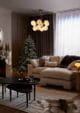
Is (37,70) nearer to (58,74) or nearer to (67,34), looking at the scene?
(58,74)

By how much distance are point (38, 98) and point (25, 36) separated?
4.79 m

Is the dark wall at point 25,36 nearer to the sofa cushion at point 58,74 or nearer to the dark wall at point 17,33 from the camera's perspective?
the dark wall at point 17,33

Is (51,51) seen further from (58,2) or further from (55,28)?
(58,2)

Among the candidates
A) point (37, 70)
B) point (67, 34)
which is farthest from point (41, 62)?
point (67, 34)

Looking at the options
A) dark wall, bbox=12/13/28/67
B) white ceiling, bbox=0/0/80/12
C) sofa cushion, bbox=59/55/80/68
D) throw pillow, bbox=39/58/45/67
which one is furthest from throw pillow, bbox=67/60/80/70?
dark wall, bbox=12/13/28/67

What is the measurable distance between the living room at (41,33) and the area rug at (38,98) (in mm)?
2398

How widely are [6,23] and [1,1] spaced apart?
163cm

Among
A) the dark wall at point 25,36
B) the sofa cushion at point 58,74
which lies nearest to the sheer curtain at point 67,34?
the dark wall at point 25,36

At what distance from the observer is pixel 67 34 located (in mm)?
8625

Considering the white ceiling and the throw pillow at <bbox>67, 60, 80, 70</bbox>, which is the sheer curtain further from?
the throw pillow at <bbox>67, 60, 80, 70</bbox>

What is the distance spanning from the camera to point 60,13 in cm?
877

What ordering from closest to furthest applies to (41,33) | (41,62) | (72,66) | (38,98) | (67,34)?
(38,98)
(72,66)
(41,62)
(67,34)
(41,33)

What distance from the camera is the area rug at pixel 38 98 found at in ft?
14.7

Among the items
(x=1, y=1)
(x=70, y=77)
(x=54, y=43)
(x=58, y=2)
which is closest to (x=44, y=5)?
(x=58, y=2)
